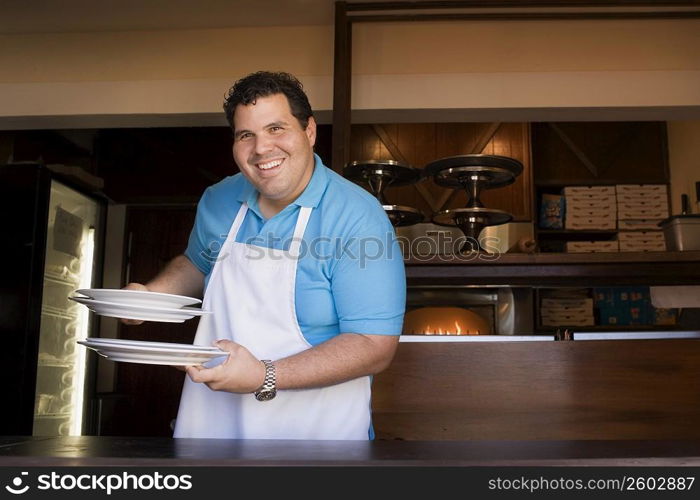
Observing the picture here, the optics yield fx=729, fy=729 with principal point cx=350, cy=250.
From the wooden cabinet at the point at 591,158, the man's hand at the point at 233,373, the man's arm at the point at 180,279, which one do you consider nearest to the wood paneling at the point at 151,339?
the wooden cabinet at the point at 591,158

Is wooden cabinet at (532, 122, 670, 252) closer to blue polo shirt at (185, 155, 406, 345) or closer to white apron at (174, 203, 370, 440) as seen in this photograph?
blue polo shirt at (185, 155, 406, 345)

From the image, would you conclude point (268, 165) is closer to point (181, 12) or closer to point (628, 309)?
point (181, 12)

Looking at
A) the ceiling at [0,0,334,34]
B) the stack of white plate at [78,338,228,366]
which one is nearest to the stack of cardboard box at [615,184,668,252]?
the ceiling at [0,0,334,34]

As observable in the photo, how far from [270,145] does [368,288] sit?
422 mm

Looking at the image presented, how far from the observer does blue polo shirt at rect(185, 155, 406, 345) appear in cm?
165

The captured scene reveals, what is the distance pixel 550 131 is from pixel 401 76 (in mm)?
2706

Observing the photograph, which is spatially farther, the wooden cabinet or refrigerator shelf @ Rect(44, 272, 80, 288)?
the wooden cabinet

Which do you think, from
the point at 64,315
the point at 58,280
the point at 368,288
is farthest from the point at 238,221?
the point at 64,315

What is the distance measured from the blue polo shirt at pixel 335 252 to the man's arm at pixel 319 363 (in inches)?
1.4

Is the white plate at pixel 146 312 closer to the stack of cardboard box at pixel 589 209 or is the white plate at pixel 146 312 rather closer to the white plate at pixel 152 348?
the white plate at pixel 152 348

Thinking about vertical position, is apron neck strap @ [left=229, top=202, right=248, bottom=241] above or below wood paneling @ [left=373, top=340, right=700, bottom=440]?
above

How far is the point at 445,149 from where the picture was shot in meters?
6.04

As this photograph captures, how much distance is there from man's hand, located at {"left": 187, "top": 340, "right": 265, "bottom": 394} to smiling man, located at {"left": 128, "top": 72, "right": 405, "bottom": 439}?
8 cm

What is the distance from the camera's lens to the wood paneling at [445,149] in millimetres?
5871
